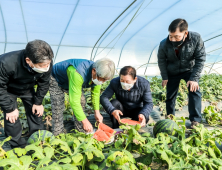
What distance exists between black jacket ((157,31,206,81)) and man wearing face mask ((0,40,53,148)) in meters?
1.82

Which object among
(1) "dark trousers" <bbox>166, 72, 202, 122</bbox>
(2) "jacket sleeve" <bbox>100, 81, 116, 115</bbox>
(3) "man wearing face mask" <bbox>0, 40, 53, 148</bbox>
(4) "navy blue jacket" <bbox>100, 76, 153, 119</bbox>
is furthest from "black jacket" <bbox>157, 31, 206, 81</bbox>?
(3) "man wearing face mask" <bbox>0, 40, 53, 148</bbox>

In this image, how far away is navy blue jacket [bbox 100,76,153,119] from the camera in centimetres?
307

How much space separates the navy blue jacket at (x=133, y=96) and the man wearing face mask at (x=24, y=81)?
0.99 meters

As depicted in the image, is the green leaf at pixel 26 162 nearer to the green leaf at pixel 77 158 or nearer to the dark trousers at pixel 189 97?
the green leaf at pixel 77 158

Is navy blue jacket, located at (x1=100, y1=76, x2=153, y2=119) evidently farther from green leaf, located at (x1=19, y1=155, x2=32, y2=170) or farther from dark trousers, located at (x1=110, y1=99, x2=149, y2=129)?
green leaf, located at (x1=19, y1=155, x2=32, y2=170)

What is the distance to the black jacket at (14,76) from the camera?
2.09 m

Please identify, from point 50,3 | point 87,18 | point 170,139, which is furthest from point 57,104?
point 87,18

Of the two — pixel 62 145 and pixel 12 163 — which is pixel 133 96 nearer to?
pixel 62 145

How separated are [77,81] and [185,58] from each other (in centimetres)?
174

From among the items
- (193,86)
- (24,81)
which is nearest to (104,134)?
(24,81)

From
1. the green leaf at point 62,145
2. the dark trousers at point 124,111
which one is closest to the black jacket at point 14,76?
the green leaf at point 62,145

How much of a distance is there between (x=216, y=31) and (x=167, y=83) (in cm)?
734

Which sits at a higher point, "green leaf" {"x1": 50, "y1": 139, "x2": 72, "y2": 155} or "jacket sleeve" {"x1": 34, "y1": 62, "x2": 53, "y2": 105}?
"jacket sleeve" {"x1": 34, "y1": 62, "x2": 53, "y2": 105}

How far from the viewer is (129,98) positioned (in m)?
3.17
